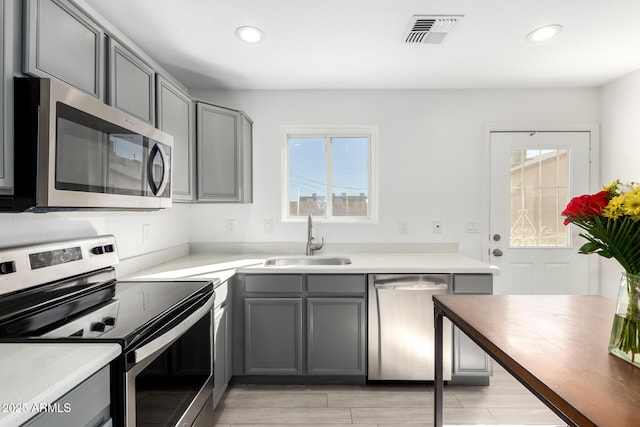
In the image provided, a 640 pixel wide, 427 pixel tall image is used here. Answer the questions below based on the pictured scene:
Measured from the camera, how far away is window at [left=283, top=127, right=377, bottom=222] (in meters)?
3.14

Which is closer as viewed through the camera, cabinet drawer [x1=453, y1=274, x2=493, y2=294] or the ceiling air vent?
the ceiling air vent

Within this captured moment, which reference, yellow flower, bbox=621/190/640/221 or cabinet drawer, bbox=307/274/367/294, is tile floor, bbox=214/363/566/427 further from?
yellow flower, bbox=621/190/640/221

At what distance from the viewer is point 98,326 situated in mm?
1180

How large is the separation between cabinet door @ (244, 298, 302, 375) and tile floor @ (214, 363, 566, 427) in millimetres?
166

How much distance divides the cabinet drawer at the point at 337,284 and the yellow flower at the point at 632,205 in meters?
1.65

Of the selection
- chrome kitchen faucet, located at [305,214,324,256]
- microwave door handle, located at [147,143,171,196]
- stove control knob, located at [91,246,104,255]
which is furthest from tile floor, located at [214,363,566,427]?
microwave door handle, located at [147,143,171,196]

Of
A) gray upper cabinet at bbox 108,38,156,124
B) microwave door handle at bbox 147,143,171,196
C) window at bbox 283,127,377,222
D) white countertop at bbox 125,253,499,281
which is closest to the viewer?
gray upper cabinet at bbox 108,38,156,124

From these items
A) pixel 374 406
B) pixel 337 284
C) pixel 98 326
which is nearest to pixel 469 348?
pixel 374 406

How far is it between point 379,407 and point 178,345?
1.37m

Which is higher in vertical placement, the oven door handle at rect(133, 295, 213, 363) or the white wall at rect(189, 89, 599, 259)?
the white wall at rect(189, 89, 599, 259)

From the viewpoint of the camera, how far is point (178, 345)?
4.73 ft

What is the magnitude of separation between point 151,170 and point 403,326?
1.83m

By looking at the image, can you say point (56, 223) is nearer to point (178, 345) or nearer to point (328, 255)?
point (178, 345)

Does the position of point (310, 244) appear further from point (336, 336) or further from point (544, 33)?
point (544, 33)
